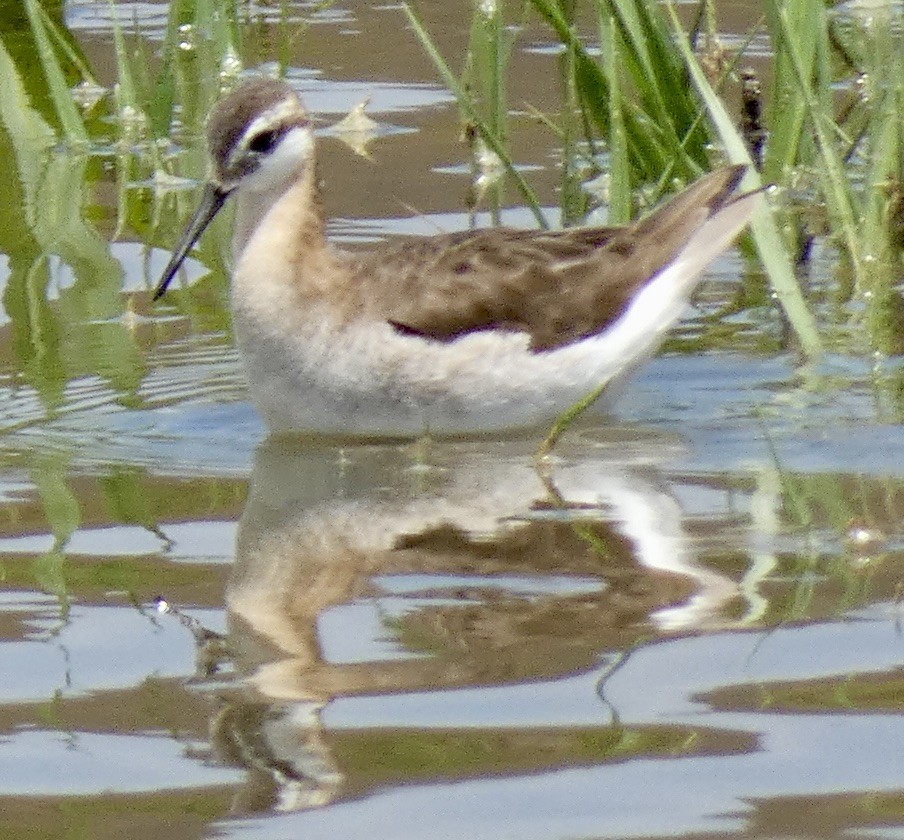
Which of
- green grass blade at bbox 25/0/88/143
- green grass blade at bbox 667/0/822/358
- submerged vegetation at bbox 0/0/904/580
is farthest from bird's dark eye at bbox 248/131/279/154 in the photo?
green grass blade at bbox 25/0/88/143

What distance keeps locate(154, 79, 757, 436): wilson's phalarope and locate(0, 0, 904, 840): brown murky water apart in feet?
0.59

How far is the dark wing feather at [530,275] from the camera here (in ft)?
23.9

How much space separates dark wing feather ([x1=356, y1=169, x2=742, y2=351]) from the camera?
7.28 metres

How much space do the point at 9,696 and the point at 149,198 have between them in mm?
4965

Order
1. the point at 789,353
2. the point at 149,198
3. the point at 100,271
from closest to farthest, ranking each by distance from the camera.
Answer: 1. the point at 789,353
2. the point at 100,271
3. the point at 149,198

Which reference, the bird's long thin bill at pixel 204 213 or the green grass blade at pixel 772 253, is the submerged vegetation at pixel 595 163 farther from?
the bird's long thin bill at pixel 204 213

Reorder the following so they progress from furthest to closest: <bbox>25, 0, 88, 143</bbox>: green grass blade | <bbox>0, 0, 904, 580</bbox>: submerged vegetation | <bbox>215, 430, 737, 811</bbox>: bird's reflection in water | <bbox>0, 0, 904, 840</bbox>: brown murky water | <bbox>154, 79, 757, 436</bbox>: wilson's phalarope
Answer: <bbox>25, 0, 88, 143</bbox>: green grass blade < <bbox>0, 0, 904, 580</bbox>: submerged vegetation < <bbox>154, 79, 757, 436</bbox>: wilson's phalarope < <bbox>215, 430, 737, 811</bbox>: bird's reflection in water < <bbox>0, 0, 904, 840</bbox>: brown murky water

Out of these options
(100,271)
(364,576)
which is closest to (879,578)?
(364,576)

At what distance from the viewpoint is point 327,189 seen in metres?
A: 10.0

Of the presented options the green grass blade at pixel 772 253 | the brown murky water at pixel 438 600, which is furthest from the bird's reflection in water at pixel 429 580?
the green grass blade at pixel 772 253

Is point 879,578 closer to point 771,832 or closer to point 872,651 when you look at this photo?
point 872,651

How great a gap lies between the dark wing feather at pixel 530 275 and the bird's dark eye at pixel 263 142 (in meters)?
0.47

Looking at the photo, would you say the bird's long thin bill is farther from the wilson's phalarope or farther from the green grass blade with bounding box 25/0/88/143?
the green grass blade with bounding box 25/0/88/143

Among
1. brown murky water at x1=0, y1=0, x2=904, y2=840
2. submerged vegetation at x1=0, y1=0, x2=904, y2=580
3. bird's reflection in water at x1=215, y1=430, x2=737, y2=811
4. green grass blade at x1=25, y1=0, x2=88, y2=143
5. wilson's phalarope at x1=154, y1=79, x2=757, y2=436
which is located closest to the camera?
brown murky water at x1=0, y1=0, x2=904, y2=840
